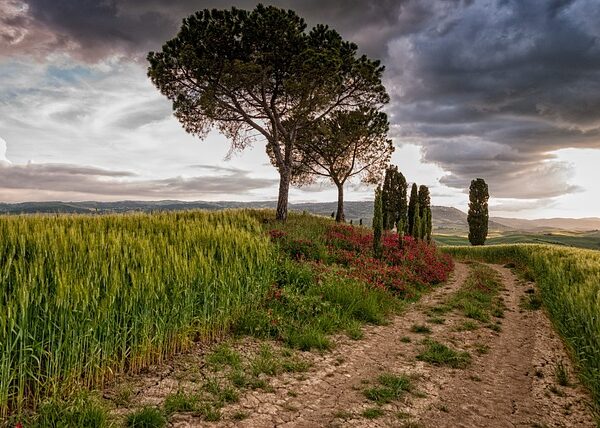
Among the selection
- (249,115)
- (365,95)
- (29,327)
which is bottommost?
(29,327)

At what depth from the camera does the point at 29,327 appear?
473cm

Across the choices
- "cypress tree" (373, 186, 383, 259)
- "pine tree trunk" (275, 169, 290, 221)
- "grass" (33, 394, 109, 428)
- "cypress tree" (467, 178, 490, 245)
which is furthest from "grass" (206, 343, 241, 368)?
"cypress tree" (467, 178, 490, 245)

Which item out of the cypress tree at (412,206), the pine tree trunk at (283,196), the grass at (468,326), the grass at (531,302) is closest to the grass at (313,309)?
the grass at (468,326)

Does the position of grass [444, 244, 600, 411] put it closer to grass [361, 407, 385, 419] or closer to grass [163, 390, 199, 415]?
grass [361, 407, 385, 419]

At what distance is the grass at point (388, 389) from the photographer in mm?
6055

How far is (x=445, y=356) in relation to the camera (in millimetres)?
8094

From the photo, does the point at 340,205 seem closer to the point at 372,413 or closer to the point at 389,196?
the point at 389,196

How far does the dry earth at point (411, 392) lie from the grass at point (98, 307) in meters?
0.68

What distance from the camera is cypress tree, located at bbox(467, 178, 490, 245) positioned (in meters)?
55.5

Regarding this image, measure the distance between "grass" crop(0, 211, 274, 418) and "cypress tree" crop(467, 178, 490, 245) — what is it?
54.5 m

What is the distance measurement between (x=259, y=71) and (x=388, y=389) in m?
20.4

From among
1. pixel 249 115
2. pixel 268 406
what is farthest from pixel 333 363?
pixel 249 115

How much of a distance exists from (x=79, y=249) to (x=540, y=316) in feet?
46.5

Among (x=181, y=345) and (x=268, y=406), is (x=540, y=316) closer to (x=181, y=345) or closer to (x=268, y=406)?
(x=268, y=406)
